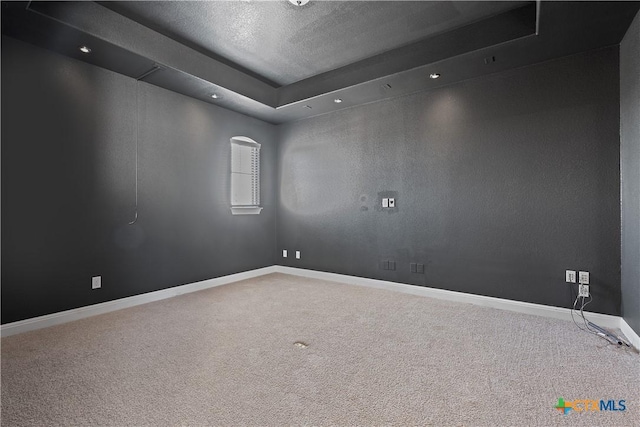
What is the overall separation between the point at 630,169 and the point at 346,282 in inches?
129

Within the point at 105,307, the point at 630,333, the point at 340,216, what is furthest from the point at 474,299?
the point at 105,307

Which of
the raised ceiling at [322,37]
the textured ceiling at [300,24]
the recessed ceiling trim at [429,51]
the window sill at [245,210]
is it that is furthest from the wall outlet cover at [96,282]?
the recessed ceiling trim at [429,51]

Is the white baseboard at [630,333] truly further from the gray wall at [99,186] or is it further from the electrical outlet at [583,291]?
the gray wall at [99,186]

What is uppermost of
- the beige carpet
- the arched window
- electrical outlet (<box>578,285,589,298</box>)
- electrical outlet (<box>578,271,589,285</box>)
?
the arched window

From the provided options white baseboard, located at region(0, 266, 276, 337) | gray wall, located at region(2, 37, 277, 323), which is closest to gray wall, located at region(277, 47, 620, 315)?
white baseboard, located at region(0, 266, 276, 337)

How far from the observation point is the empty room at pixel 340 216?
1.84m

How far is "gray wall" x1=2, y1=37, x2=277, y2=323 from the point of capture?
269 cm

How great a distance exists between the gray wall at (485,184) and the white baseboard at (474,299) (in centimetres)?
7

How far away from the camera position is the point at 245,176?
Answer: 15.8 feet

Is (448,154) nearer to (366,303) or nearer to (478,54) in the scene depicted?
(478,54)

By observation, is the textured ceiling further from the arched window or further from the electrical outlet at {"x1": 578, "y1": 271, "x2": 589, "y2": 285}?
the electrical outlet at {"x1": 578, "y1": 271, "x2": 589, "y2": 285}

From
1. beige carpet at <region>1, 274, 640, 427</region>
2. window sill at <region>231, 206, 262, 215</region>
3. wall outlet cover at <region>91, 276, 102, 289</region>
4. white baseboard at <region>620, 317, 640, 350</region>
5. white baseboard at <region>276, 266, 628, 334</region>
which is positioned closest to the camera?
beige carpet at <region>1, 274, 640, 427</region>

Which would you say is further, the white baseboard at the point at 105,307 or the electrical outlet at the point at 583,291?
the electrical outlet at the point at 583,291

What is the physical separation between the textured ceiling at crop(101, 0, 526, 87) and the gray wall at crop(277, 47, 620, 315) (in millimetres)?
924
